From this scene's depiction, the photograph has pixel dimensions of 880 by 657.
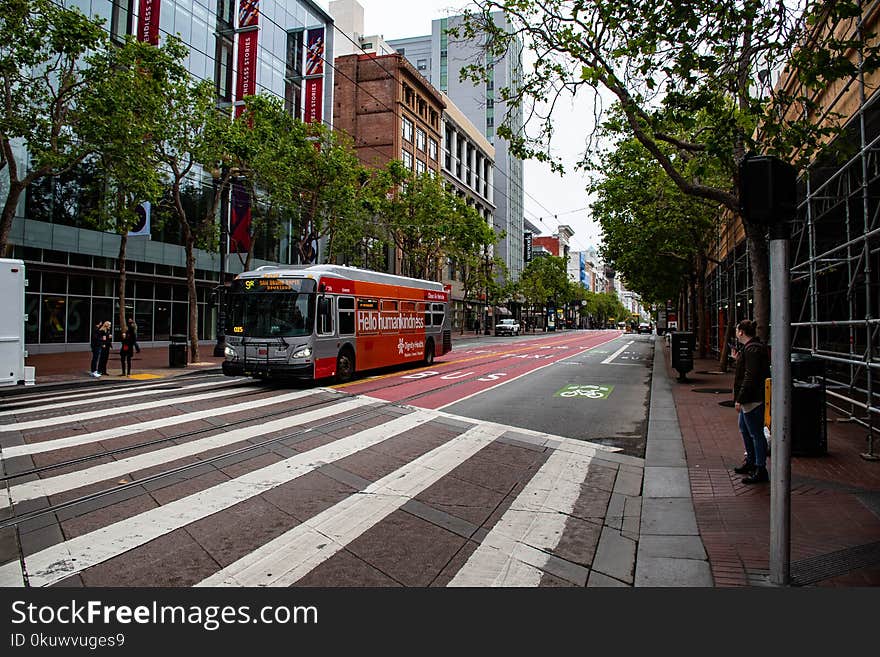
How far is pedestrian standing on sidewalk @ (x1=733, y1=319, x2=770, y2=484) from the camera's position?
6445mm

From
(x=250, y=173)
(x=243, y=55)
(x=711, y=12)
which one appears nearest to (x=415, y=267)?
(x=243, y=55)

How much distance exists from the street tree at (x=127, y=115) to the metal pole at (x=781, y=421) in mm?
16303

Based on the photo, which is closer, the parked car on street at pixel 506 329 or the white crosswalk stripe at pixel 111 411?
the white crosswalk stripe at pixel 111 411

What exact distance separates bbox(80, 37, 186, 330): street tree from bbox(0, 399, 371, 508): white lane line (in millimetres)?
10070

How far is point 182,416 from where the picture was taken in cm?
1036

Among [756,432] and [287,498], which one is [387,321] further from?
[756,432]

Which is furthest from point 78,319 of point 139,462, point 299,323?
point 139,462

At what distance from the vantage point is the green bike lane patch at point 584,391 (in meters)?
14.4

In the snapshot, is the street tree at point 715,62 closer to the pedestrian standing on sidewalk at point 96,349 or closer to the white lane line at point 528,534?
the white lane line at point 528,534

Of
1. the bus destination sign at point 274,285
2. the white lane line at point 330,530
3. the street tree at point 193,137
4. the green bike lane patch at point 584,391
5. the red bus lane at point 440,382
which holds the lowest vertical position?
the white lane line at point 330,530

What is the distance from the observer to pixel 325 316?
1462cm

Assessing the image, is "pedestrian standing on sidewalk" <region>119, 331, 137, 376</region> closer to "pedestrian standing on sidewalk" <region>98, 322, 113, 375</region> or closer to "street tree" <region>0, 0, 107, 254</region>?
"pedestrian standing on sidewalk" <region>98, 322, 113, 375</region>

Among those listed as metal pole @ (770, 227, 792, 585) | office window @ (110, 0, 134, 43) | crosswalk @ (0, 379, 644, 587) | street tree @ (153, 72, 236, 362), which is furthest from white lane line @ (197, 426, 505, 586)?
office window @ (110, 0, 134, 43)

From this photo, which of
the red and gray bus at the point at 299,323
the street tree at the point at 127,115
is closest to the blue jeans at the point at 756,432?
the red and gray bus at the point at 299,323
